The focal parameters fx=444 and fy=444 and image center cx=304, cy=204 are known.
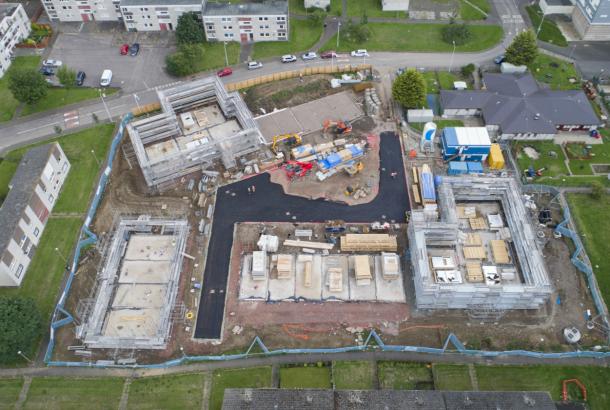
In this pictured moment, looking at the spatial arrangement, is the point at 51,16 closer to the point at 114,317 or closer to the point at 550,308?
the point at 114,317

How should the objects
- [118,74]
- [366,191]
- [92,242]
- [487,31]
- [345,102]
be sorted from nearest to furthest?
[92,242]
[366,191]
[345,102]
[118,74]
[487,31]

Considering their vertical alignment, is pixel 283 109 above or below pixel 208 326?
above

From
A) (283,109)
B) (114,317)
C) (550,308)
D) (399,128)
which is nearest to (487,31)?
(399,128)

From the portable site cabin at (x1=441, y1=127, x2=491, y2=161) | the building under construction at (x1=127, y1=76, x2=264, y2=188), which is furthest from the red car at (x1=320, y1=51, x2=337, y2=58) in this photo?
the portable site cabin at (x1=441, y1=127, x2=491, y2=161)

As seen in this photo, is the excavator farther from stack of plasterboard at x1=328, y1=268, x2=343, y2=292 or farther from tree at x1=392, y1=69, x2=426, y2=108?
stack of plasterboard at x1=328, y1=268, x2=343, y2=292

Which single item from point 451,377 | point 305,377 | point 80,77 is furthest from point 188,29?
point 451,377
